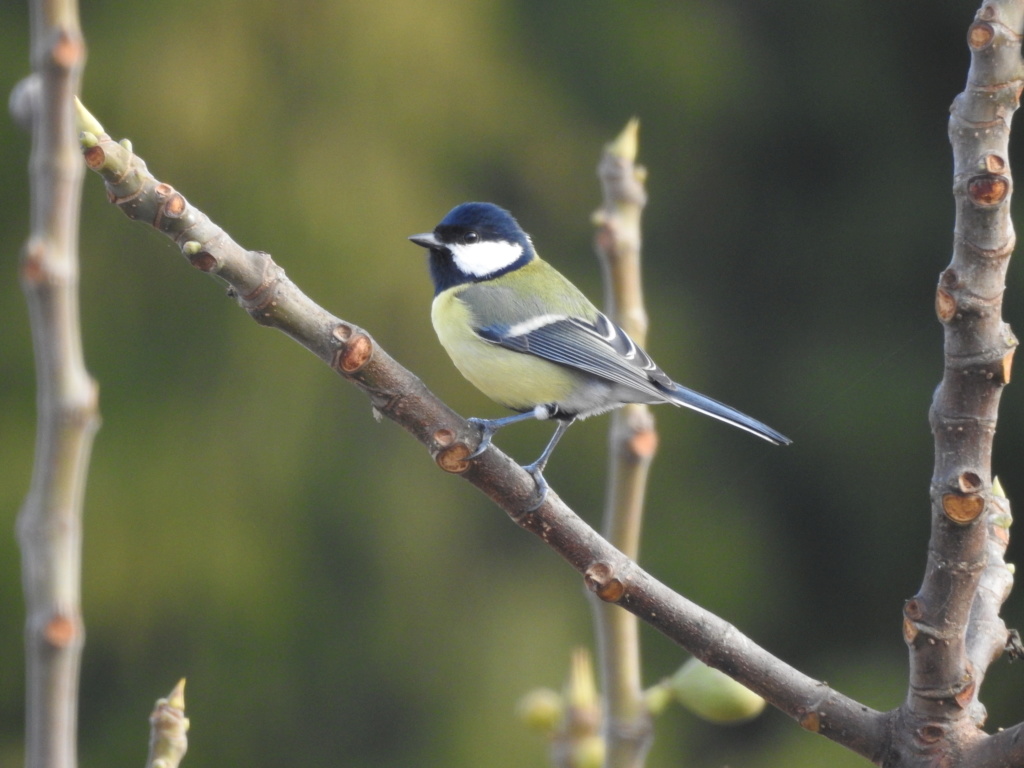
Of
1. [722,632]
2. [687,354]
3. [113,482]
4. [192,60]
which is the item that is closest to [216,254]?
[722,632]

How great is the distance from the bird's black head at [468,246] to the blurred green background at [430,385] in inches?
31.5

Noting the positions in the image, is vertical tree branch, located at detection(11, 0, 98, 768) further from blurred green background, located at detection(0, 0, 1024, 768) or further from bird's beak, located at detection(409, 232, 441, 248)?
blurred green background, located at detection(0, 0, 1024, 768)

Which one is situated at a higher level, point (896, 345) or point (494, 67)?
point (494, 67)

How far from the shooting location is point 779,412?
8.26 feet

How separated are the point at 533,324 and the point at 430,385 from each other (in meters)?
0.95

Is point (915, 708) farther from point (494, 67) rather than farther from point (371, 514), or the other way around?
point (494, 67)

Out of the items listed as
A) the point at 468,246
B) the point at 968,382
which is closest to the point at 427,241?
the point at 468,246

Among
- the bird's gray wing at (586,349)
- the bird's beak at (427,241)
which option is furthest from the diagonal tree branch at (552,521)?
the bird's beak at (427,241)

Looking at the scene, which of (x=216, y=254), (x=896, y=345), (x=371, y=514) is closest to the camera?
(x=216, y=254)

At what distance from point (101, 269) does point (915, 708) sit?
1.91 metres

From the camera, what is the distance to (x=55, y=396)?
37 cm

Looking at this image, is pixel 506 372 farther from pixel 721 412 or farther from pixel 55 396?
pixel 55 396

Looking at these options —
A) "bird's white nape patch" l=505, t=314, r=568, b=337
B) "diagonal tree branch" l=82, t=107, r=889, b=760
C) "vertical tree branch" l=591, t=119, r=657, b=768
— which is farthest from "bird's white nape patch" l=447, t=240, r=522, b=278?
"diagonal tree branch" l=82, t=107, r=889, b=760

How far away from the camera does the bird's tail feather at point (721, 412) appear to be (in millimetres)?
1160
